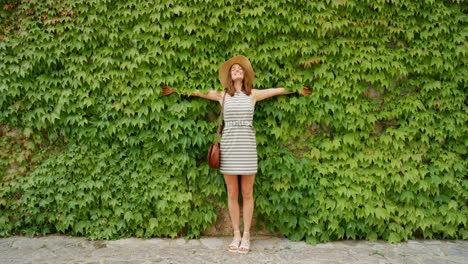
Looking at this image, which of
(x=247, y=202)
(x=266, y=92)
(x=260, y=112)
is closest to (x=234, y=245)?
(x=247, y=202)

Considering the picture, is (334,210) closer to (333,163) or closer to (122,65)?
(333,163)

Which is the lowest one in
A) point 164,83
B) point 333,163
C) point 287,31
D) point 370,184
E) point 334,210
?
point 334,210

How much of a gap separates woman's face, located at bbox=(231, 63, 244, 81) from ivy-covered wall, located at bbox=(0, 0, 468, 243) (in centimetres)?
34

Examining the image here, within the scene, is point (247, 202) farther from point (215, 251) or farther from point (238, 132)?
point (238, 132)

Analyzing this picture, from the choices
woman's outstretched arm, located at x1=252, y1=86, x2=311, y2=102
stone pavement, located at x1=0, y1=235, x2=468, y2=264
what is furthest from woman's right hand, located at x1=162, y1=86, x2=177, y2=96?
stone pavement, located at x1=0, y1=235, x2=468, y2=264

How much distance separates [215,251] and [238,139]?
1.44m

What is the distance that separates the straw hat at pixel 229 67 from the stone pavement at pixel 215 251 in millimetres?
2164

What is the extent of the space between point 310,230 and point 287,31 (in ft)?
8.92

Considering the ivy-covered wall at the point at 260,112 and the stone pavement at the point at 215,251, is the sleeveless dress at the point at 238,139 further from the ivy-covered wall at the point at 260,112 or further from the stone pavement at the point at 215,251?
the stone pavement at the point at 215,251

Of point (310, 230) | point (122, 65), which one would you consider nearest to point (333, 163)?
point (310, 230)

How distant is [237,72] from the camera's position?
12.9 ft

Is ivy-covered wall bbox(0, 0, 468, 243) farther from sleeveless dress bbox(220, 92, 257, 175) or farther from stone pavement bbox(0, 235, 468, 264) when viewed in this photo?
sleeveless dress bbox(220, 92, 257, 175)

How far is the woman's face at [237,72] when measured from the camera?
3.93 m

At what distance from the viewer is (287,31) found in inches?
165
